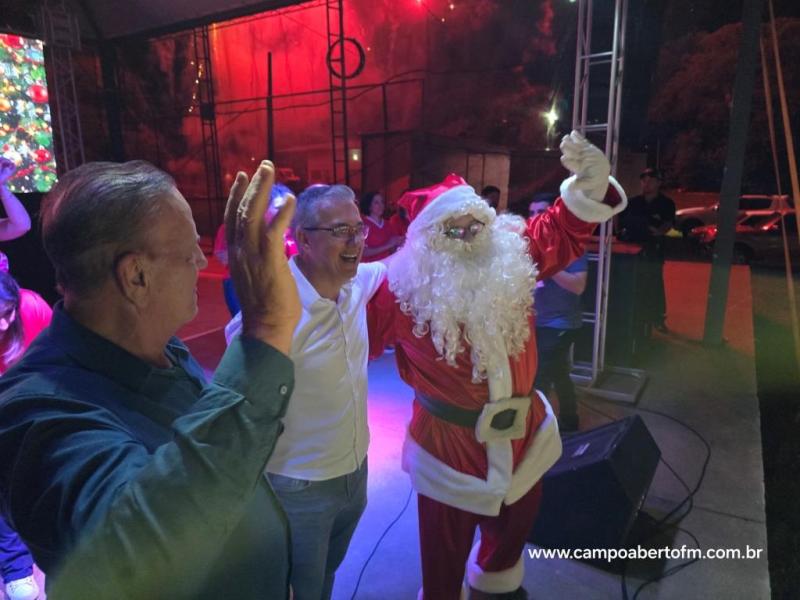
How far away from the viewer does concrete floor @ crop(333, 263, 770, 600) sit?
271cm

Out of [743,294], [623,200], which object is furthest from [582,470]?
[743,294]

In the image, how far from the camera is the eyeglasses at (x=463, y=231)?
2410 millimetres

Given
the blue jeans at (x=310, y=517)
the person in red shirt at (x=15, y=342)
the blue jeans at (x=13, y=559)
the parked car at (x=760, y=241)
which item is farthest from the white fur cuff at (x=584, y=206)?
the parked car at (x=760, y=241)

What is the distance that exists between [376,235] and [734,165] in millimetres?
4299

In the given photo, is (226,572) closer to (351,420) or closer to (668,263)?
(351,420)

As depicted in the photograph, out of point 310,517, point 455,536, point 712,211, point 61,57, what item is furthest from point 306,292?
point 712,211

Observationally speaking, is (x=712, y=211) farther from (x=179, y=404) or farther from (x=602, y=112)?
(x=179, y=404)

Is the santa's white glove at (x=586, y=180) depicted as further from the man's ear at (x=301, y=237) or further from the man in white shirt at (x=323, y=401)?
the man's ear at (x=301, y=237)

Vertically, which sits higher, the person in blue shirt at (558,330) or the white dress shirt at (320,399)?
the white dress shirt at (320,399)

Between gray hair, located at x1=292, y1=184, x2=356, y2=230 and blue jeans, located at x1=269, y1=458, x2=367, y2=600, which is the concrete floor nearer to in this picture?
blue jeans, located at x1=269, y1=458, x2=367, y2=600

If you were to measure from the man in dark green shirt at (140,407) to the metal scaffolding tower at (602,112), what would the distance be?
4.44m

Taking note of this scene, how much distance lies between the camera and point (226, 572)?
3.06 ft

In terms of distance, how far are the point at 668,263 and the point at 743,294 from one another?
3822mm

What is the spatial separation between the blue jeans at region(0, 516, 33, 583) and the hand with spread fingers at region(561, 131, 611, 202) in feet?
10.3
